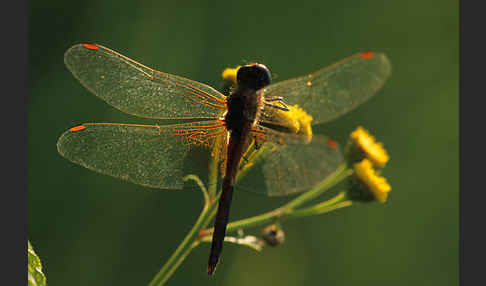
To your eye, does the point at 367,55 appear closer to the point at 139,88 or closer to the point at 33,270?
the point at 139,88

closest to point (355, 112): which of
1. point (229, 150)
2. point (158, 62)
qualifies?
point (158, 62)

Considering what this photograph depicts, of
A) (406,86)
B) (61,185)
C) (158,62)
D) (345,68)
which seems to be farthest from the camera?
(406,86)

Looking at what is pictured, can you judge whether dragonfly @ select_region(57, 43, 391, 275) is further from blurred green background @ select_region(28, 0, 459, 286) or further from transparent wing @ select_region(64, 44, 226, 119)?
blurred green background @ select_region(28, 0, 459, 286)

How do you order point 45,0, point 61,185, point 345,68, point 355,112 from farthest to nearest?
point 355,112 < point 45,0 < point 61,185 < point 345,68

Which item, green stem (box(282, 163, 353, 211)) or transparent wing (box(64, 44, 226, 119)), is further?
green stem (box(282, 163, 353, 211))

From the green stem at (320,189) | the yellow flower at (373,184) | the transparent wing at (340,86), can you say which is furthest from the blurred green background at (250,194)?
the transparent wing at (340,86)

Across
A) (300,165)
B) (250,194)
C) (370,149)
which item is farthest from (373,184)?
(250,194)

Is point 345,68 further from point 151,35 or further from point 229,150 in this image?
point 151,35

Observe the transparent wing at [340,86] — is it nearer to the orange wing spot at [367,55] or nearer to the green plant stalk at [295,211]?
the orange wing spot at [367,55]

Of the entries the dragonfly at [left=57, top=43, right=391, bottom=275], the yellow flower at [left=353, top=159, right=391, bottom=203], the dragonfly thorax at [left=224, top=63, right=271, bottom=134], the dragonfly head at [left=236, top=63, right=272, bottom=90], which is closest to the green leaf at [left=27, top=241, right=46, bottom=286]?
the dragonfly at [left=57, top=43, right=391, bottom=275]
